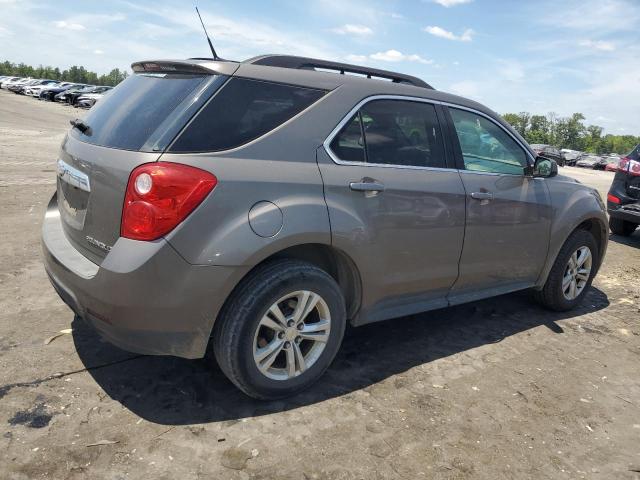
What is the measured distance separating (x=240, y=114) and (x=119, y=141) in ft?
2.15

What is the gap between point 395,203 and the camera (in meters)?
3.31

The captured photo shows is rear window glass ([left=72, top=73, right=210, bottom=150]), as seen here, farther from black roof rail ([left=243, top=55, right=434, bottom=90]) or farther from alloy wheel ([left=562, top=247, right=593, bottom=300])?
alloy wheel ([left=562, top=247, right=593, bottom=300])

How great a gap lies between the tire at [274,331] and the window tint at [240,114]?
70 cm

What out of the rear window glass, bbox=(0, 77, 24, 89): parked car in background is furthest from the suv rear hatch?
bbox=(0, 77, 24, 89): parked car in background

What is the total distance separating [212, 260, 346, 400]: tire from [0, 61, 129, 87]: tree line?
336 ft

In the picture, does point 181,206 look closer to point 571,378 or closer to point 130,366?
point 130,366

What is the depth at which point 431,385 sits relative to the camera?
135 inches

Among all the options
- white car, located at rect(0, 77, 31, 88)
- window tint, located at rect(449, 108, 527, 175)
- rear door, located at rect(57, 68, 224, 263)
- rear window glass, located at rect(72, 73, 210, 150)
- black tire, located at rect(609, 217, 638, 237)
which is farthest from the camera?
white car, located at rect(0, 77, 31, 88)

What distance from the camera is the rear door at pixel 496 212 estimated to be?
Answer: 3852 mm

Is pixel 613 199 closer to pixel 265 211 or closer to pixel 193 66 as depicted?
pixel 265 211

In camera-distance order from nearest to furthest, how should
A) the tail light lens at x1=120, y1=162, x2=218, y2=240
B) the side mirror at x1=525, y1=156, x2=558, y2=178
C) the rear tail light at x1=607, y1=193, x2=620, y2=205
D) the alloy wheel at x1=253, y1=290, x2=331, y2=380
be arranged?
the tail light lens at x1=120, y1=162, x2=218, y2=240
the alloy wheel at x1=253, y1=290, x2=331, y2=380
the side mirror at x1=525, y1=156, x2=558, y2=178
the rear tail light at x1=607, y1=193, x2=620, y2=205

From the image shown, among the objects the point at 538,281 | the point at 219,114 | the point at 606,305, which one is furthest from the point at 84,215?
the point at 606,305

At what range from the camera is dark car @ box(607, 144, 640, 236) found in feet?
26.3

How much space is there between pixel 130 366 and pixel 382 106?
2.23 meters
